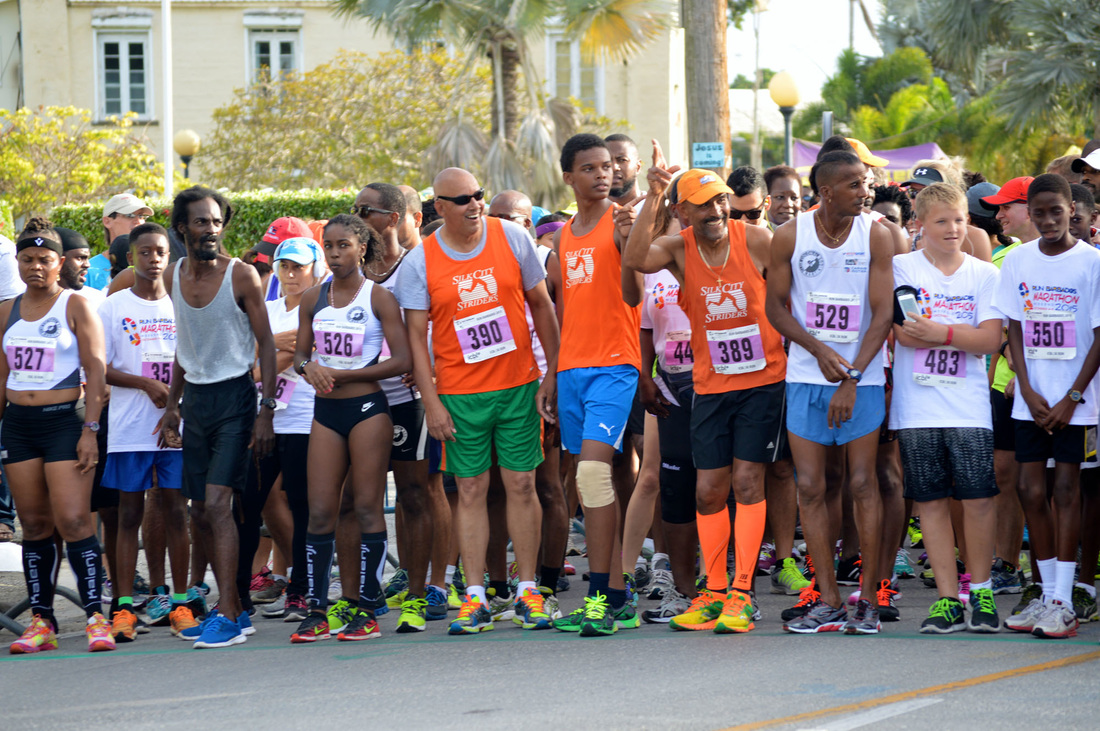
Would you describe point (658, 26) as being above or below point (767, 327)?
above

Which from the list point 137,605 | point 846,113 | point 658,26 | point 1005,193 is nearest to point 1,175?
point 658,26

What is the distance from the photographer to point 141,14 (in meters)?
32.9

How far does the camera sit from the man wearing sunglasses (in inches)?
269

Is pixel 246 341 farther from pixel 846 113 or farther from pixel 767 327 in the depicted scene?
pixel 846 113

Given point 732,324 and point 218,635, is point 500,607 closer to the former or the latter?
point 218,635

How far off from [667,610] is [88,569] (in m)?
2.91

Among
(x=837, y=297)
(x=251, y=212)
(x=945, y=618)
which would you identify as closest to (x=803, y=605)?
(x=945, y=618)

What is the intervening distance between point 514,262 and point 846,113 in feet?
128

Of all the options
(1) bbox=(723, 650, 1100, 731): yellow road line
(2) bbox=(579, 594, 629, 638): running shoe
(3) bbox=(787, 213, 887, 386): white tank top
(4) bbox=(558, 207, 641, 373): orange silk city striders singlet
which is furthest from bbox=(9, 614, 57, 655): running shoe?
(3) bbox=(787, 213, 887, 386): white tank top

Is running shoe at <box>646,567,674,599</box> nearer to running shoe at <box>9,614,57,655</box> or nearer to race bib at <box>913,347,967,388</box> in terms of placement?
race bib at <box>913,347,967,388</box>

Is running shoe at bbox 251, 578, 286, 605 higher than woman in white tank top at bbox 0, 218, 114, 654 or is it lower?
lower

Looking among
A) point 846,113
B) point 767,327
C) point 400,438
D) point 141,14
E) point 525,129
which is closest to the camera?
point 767,327

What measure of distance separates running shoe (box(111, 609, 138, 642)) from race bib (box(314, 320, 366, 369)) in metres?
1.68

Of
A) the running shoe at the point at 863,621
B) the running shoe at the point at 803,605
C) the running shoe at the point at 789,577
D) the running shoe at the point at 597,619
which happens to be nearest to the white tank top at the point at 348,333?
the running shoe at the point at 597,619
